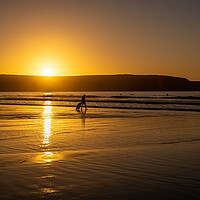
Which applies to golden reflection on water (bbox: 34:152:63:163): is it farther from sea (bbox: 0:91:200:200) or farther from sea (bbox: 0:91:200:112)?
sea (bbox: 0:91:200:112)

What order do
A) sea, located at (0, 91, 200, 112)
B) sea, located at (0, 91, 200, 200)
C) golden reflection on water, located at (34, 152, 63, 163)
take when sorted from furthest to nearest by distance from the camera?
sea, located at (0, 91, 200, 112) → golden reflection on water, located at (34, 152, 63, 163) → sea, located at (0, 91, 200, 200)

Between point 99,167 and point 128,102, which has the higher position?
point 128,102

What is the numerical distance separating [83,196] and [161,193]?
146cm

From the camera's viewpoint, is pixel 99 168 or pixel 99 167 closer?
pixel 99 168

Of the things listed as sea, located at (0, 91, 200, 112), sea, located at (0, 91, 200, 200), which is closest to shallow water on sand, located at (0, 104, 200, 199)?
sea, located at (0, 91, 200, 200)

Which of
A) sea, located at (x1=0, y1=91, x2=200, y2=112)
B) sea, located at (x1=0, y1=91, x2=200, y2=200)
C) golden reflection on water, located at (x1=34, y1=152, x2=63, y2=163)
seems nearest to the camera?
sea, located at (x1=0, y1=91, x2=200, y2=200)

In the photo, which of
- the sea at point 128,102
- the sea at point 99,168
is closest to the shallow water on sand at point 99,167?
the sea at point 99,168

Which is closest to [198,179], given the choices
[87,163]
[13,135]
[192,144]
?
[87,163]

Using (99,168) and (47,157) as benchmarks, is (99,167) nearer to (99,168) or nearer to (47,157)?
(99,168)

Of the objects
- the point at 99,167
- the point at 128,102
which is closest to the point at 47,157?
the point at 99,167

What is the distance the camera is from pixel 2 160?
8.54 m

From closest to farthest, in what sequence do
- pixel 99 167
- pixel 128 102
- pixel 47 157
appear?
pixel 99 167, pixel 47 157, pixel 128 102

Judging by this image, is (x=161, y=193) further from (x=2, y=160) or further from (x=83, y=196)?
(x=2, y=160)

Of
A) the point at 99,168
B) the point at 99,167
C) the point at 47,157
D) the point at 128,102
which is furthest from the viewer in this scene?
the point at 128,102
